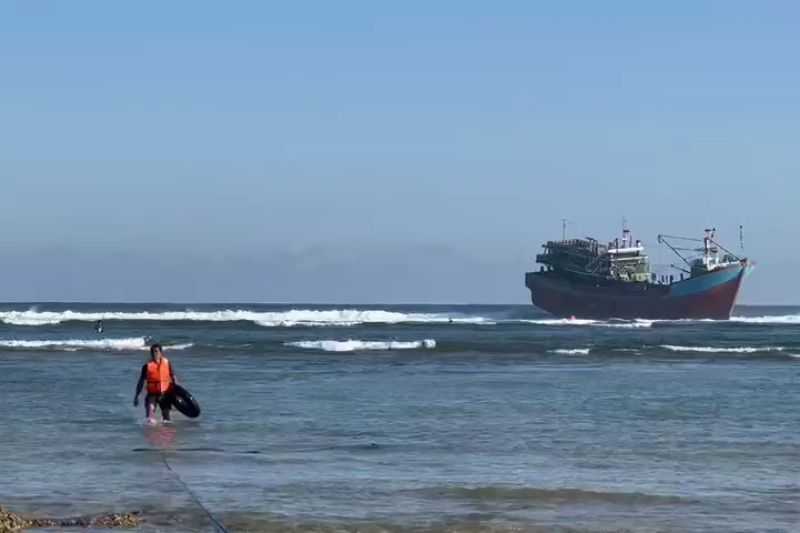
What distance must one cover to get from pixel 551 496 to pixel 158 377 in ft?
27.1

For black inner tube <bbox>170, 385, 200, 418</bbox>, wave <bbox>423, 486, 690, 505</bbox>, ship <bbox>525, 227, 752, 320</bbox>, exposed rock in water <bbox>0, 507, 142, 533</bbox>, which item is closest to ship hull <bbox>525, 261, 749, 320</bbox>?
ship <bbox>525, 227, 752, 320</bbox>

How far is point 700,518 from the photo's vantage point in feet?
38.1

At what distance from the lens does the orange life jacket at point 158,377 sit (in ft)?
63.9

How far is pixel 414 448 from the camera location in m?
16.6

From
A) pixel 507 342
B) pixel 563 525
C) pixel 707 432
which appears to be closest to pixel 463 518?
pixel 563 525

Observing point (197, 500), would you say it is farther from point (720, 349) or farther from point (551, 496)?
point (720, 349)

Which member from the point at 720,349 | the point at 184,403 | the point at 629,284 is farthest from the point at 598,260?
the point at 184,403

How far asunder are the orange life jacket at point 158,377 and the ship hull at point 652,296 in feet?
234

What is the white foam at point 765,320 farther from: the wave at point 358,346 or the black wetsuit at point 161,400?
the black wetsuit at point 161,400

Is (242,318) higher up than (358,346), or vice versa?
(242,318)

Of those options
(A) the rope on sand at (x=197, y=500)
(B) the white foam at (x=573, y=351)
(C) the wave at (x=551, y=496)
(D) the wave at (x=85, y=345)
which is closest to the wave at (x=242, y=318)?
(D) the wave at (x=85, y=345)

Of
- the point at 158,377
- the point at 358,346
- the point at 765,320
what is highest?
the point at 765,320

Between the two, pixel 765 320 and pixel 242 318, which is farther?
pixel 765 320

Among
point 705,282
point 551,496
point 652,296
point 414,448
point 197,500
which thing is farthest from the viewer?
point 705,282
